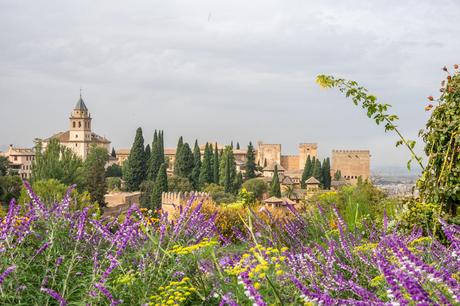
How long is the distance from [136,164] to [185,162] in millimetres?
5081

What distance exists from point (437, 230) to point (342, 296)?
2.32 m

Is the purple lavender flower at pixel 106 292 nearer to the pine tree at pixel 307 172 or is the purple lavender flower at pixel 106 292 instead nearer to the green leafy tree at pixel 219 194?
the green leafy tree at pixel 219 194

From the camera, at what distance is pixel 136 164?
60062 mm

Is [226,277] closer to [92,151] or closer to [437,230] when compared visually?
[437,230]

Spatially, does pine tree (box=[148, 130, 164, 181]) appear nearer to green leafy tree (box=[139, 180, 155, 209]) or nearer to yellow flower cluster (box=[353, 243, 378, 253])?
green leafy tree (box=[139, 180, 155, 209])

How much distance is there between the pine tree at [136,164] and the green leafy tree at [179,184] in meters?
4.52

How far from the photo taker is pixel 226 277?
10.7 feet

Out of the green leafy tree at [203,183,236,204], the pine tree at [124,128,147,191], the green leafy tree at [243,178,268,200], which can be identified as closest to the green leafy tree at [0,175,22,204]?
the green leafy tree at [203,183,236,204]

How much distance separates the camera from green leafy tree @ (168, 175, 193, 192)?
55016mm

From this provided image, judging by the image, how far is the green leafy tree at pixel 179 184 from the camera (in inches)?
2166

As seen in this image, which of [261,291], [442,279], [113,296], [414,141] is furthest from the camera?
[414,141]

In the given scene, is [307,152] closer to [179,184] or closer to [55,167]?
[179,184]

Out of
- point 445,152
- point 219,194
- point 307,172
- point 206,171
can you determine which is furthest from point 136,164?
point 445,152

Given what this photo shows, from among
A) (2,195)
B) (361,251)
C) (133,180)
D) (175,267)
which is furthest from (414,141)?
(133,180)
